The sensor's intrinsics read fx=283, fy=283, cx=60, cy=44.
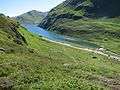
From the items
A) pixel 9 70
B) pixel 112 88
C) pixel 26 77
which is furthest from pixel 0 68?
pixel 112 88

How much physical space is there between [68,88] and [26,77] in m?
7.12

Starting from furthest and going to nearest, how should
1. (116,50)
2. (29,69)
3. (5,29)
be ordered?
(116,50) → (5,29) → (29,69)

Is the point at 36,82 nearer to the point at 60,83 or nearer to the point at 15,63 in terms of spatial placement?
the point at 60,83

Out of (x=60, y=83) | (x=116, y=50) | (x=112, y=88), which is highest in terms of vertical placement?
(x=60, y=83)

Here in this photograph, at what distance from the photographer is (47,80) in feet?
148

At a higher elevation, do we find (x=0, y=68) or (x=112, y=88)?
(x=0, y=68)

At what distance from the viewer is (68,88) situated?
1649 inches

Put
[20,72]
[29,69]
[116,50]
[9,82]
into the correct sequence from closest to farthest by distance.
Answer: [9,82], [20,72], [29,69], [116,50]

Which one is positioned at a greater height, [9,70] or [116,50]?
[9,70]

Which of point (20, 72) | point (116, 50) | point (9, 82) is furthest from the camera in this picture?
point (116, 50)

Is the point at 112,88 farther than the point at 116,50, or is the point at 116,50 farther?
the point at 116,50

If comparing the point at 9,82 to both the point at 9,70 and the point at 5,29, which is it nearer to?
the point at 9,70

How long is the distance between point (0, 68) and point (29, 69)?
602 cm

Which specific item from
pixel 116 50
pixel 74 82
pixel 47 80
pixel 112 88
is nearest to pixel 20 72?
pixel 47 80
